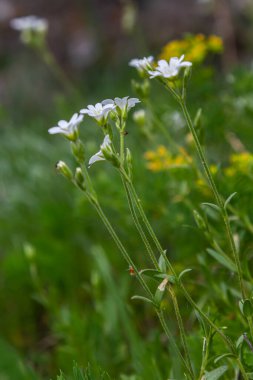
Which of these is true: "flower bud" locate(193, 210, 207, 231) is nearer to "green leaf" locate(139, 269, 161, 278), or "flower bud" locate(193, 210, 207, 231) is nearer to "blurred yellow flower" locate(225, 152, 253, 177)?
"green leaf" locate(139, 269, 161, 278)

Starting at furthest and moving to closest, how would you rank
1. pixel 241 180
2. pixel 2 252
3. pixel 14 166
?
pixel 14 166 < pixel 2 252 < pixel 241 180

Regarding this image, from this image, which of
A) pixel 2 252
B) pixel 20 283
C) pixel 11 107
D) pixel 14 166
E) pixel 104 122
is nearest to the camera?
pixel 104 122

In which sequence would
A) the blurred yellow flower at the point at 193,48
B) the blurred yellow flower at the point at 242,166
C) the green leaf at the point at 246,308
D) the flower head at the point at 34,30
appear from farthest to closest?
the flower head at the point at 34,30 < the blurred yellow flower at the point at 193,48 < the blurred yellow flower at the point at 242,166 < the green leaf at the point at 246,308

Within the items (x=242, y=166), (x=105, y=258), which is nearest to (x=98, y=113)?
(x=242, y=166)

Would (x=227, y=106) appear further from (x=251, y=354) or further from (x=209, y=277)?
(x=251, y=354)

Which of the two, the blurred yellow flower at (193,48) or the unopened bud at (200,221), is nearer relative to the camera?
the unopened bud at (200,221)

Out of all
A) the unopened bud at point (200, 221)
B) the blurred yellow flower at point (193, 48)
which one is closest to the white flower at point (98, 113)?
the unopened bud at point (200, 221)

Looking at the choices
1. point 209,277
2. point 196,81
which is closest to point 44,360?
point 209,277

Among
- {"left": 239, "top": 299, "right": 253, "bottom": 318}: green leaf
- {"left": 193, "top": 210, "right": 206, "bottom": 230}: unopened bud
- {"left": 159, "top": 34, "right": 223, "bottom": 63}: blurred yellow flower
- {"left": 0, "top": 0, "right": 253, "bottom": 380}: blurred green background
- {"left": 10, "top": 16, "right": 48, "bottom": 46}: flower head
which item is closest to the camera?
{"left": 239, "top": 299, "right": 253, "bottom": 318}: green leaf

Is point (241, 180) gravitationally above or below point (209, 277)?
above

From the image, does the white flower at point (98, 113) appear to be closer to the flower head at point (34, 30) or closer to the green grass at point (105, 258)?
the green grass at point (105, 258)

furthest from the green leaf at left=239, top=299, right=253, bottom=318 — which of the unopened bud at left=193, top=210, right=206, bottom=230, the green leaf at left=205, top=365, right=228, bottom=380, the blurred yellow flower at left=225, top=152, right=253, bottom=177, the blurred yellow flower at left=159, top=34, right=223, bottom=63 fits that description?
the blurred yellow flower at left=159, top=34, right=223, bottom=63
